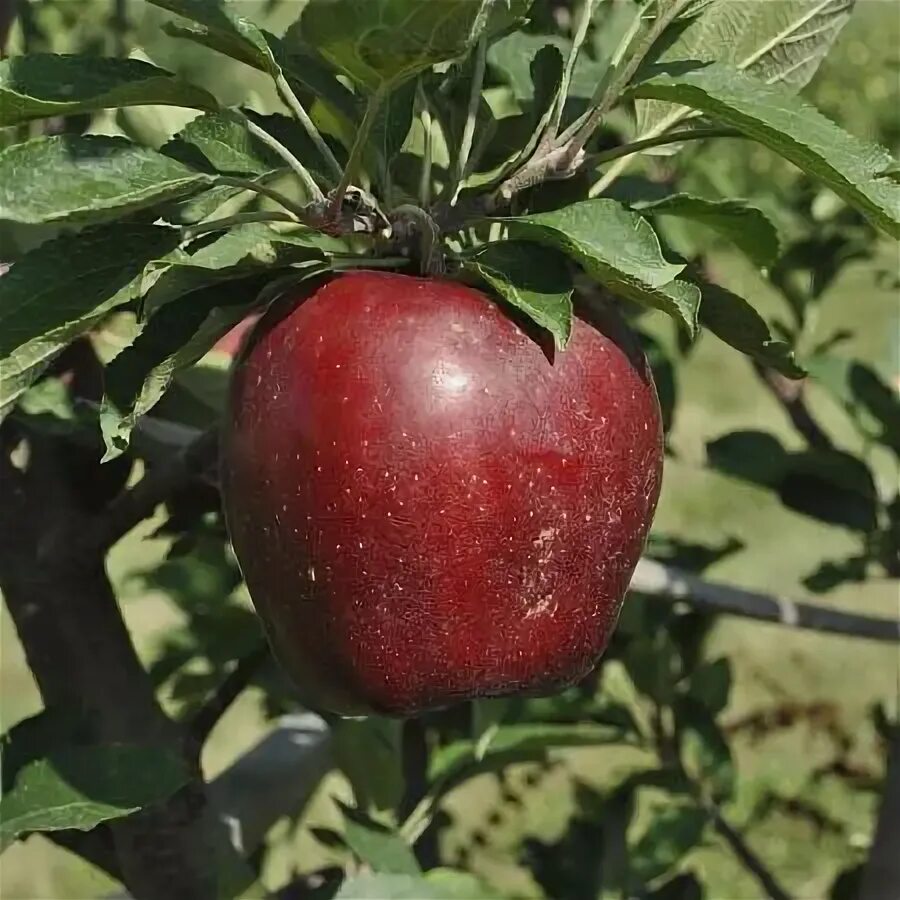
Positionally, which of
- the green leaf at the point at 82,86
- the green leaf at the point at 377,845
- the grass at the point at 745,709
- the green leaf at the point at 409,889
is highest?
the green leaf at the point at 82,86

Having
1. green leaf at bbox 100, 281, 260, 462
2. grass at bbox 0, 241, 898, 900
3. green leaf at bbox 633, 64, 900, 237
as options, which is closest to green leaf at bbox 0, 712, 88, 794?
green leaf at bbox 100, 281, 260, 462

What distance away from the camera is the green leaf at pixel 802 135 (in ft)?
1.60

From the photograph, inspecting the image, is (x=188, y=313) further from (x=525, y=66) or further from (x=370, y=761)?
(x=370, y=761)

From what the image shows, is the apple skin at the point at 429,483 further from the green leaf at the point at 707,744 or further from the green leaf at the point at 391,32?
the green leaf at the point at 707,744

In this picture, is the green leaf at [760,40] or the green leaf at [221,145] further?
the green leaf at [760,40]

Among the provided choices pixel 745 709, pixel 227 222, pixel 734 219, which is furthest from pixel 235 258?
pixel 745 709

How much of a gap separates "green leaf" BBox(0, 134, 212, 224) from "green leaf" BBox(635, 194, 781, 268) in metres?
0.20

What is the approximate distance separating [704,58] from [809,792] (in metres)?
1.81

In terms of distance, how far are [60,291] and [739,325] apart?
30 centimetres

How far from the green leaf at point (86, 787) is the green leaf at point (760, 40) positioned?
15.2 inches

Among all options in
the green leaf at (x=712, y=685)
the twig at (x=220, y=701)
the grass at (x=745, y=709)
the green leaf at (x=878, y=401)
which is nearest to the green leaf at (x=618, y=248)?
the twig at (x=220, y=701)

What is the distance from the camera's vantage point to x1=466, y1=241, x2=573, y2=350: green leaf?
51 centimetres

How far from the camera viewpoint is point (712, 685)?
120 centimetres

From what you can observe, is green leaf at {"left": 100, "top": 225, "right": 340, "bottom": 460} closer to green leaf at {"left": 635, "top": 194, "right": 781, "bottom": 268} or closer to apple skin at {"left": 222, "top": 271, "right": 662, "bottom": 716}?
apple skin at {"left": 222, "top": 271, "right": 662, "bottom": 716}
